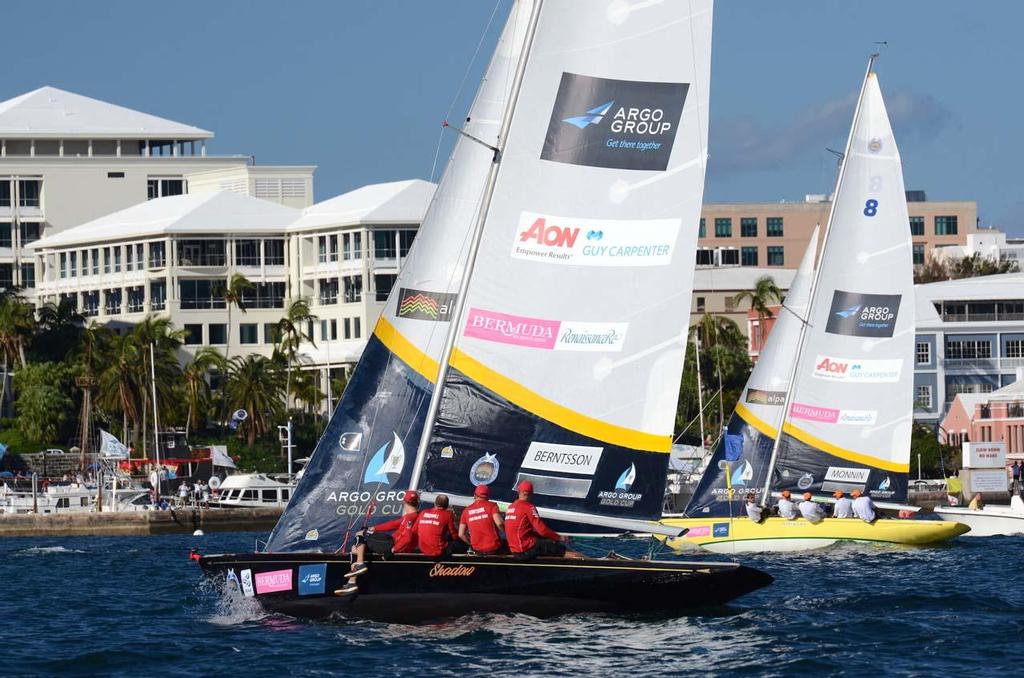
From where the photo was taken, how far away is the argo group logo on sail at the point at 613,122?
82.8 ft

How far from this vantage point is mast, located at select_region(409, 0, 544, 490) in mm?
24844

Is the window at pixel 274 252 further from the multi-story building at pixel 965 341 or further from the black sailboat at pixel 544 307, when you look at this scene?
the black sailboat at pixel 544 307

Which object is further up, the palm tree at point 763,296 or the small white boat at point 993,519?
the palm tree at point 763,296

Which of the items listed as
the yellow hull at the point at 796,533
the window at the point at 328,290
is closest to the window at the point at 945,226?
the window at the point at 328,290

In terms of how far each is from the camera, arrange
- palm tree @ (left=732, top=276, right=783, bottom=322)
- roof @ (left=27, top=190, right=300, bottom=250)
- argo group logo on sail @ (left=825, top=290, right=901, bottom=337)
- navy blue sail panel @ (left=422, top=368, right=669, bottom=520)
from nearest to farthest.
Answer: navy blue sail panel @ (left=422, top=368, right=669, bottom=520), argo group logo on sail @ (left=825, top=290, right=901, bottom=337), palm tree @ (left=732, top=276, right=783, bottom=322), roof @ (left=27, top=190, right=300, bottom=250)

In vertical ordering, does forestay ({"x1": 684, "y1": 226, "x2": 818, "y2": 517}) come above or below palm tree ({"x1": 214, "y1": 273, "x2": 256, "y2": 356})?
below

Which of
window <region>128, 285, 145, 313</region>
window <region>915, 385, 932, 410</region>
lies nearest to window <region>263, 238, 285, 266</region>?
window <region>128, 285, 145, 313</region>

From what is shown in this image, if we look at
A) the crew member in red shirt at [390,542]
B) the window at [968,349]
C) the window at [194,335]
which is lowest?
the crew member in red shirt at [390,542]

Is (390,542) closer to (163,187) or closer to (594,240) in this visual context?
(594,240)

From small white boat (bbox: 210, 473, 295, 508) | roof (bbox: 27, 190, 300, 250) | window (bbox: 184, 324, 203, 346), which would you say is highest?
roof (bbox: 27, 190, 300, 250)

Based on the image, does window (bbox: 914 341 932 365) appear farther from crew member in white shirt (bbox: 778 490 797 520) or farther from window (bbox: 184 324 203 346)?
crew member in white shirt (bbox: 778 490 797 520)

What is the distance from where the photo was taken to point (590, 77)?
25.3m

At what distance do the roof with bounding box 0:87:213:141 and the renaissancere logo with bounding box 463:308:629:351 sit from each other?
11325 centimetres

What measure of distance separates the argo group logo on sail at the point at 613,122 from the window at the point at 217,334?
296ft
